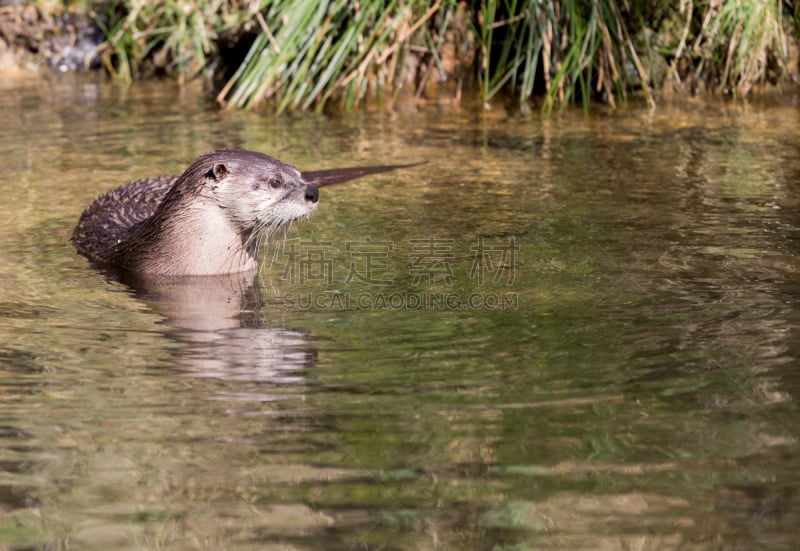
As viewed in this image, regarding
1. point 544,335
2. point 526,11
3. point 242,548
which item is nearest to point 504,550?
point 242,548

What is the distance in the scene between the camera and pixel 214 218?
12.8ft

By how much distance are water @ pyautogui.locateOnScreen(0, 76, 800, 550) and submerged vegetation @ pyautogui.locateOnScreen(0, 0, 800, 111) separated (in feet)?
4.36

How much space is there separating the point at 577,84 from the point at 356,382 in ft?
14.9

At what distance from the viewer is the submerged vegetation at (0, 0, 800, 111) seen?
6.43 meters

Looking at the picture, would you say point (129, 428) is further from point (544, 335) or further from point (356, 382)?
point (544, 335)

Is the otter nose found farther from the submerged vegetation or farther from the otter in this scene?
the submerged vegetation

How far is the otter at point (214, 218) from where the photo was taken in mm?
3803

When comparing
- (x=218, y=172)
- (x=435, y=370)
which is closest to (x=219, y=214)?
(x=218, y=172)

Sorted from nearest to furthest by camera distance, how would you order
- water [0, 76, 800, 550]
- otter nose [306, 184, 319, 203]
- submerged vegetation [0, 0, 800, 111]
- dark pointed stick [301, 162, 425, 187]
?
water [0, 76, 800, 550] < otter nose [306, 184, 319, 203] < dark pointed stick [301, 162, 425, 187] < submerged vegetation [0, 0, 800, 111]

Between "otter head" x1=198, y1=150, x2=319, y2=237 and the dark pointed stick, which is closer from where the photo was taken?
"otter head" x1=198, y1=150, x2=319, y2=237

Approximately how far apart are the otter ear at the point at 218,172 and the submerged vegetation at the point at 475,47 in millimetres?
2635

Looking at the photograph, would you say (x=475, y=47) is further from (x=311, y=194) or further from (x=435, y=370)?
(x=435, y=370)

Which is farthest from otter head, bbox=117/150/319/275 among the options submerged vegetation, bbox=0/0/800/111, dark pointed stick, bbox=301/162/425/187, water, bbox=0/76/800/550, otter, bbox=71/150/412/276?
submerged vegetation, bbox=0/0/800/111

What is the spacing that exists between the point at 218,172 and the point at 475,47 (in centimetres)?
369
